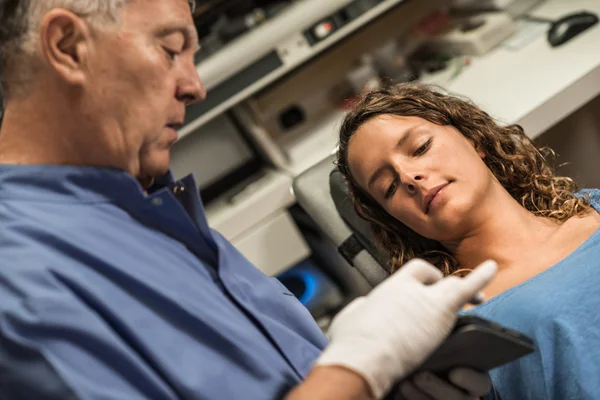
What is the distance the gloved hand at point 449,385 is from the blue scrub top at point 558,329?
1.02 ft

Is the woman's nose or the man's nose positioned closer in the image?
the man's nose

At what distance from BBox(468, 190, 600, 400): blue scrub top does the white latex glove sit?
41 cm

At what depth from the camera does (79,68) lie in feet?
2.31

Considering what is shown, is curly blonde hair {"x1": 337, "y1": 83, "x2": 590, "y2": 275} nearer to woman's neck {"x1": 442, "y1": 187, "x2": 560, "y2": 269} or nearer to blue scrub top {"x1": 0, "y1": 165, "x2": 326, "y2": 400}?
woman's neck {"x1": 442, "y1": 187, "x2": 560, "y2": 269}

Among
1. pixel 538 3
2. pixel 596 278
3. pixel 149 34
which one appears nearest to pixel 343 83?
pixel 538 3

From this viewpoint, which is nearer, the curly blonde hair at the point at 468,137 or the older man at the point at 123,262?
the older man at the point at 123,262

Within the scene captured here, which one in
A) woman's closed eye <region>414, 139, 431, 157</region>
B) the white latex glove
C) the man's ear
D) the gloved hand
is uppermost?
the man's ear

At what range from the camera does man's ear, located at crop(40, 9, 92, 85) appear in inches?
27.0

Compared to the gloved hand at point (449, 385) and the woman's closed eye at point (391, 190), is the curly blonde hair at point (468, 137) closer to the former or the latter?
the woman's closed eye at point (391, 190)

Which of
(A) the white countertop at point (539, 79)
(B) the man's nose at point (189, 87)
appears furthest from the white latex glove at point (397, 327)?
(A) the white countertop at point (539, 79)

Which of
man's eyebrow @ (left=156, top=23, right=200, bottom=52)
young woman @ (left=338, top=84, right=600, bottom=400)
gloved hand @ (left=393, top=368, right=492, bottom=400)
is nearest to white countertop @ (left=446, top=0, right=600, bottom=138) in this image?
young woman @ (left=338, top=84, right=600, bottom=400)

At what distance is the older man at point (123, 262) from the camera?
638 mm

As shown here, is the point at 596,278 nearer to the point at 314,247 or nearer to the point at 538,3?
the point at 314,247

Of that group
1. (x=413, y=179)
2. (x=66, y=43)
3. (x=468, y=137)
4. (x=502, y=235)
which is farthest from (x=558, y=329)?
(x=66, y=43)
